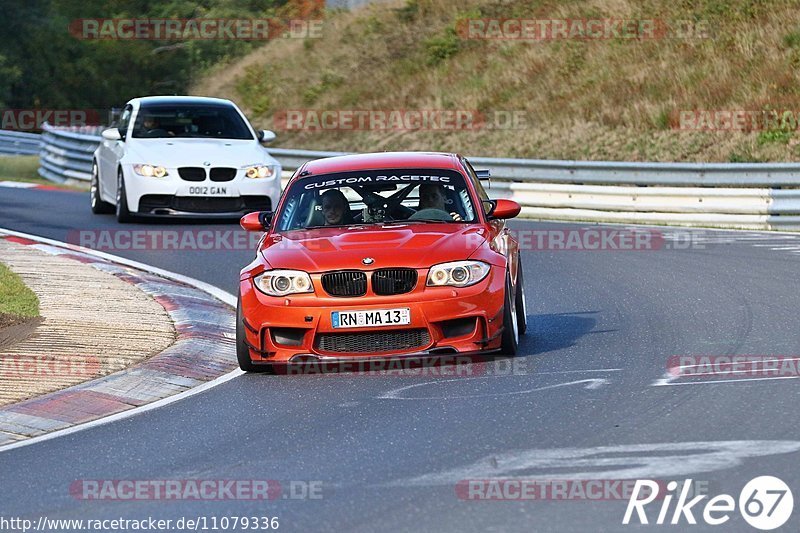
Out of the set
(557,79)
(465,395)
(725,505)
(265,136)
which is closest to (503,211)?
(465,395)

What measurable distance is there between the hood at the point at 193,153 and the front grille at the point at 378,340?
10.3 meters

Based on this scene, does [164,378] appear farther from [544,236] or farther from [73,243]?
[544,236]

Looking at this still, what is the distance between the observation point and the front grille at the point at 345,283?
10023mm

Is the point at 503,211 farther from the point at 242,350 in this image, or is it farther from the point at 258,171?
the point at 258,171

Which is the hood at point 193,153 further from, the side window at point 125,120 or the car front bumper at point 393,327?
the car front bumper at point 393,327

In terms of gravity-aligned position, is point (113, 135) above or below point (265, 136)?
above

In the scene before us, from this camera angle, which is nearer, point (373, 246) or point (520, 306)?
point (373, 246)

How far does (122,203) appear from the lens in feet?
66.9

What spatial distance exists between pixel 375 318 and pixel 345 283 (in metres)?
0.35

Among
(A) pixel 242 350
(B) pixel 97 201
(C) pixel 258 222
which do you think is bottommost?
(B) pixel 97 201

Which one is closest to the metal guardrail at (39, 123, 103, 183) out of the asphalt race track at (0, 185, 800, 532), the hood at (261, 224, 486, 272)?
the hood at (261, 224, 486, 272)

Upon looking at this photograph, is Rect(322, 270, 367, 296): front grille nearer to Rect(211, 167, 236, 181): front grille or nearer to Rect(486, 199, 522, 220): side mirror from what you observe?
Rect(486, 199, 522, 220): side mirror

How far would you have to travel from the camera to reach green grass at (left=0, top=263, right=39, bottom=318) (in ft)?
41.1

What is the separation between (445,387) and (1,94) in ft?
154
